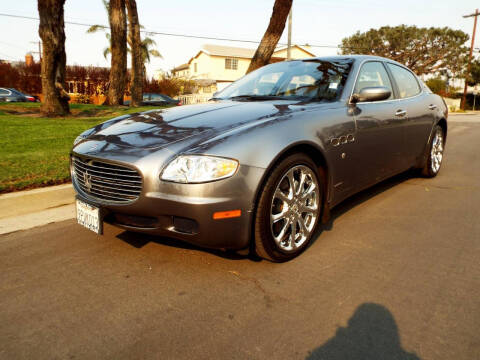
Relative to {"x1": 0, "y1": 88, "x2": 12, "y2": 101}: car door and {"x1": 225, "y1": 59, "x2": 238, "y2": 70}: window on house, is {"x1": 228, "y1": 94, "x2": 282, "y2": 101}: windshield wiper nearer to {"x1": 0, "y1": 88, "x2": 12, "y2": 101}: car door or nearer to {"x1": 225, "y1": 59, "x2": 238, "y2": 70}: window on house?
{"x1": 0, "y1": 88, "x2": 12, "y2": 101}: car door

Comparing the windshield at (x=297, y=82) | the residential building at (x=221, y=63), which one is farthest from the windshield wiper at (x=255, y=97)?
the residential building at (x=221, y=63)

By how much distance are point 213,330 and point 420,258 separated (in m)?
1.73

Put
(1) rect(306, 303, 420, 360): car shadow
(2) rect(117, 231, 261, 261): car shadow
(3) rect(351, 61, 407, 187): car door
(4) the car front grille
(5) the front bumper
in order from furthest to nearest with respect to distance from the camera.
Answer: (3) rect(351, 61, 407, 187): car door < (2) rect(117, 231, 261, 261): car shadow < (4) the car front grille < (5) the front bumper < (1) rect(306, 303, 420, 360): car shadow

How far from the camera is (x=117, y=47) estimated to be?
14.0 metres

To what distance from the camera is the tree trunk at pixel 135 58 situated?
17.8m

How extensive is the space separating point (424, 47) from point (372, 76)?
47.2m

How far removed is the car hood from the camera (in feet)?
8.64

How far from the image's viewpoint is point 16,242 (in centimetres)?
317

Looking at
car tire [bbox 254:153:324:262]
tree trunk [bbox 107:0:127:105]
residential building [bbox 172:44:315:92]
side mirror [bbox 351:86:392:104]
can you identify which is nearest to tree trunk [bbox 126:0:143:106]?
tree trunk [bbox 107:0:127:105]

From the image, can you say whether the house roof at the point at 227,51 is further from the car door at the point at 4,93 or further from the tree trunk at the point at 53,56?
the tree trunk at the point at 53,56

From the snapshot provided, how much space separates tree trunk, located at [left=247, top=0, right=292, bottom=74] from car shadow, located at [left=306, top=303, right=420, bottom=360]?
11.4 meters

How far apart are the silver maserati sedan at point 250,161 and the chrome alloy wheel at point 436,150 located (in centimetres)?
160

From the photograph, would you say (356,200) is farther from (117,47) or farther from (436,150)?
(117,47)

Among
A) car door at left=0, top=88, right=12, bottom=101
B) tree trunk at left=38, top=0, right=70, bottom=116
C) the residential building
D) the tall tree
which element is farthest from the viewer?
the residential building
